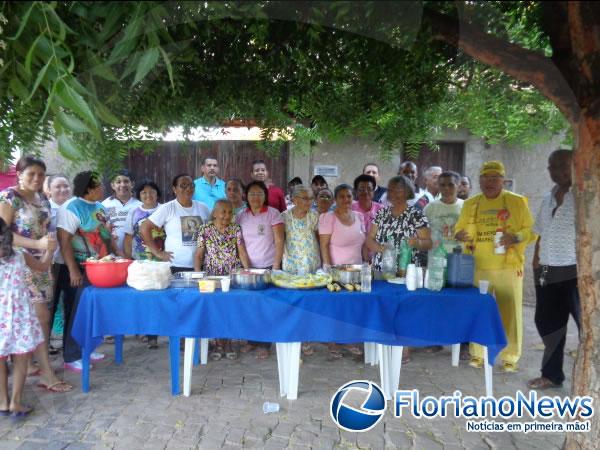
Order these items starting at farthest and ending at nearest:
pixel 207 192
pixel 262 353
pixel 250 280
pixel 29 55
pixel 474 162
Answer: pixel 474 162
pixel 207 192
pixel 262 353
pixel 250 280
pixel 29 55

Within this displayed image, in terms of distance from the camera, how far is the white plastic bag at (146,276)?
3701mm

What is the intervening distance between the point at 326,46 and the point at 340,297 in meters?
2.05

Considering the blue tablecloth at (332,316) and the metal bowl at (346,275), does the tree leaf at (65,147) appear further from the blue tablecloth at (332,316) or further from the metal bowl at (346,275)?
the metal bowl at (346,275)

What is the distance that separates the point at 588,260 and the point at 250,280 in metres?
2.40

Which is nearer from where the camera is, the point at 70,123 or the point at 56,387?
the point at 70,123

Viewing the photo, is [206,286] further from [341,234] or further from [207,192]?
[207,192]

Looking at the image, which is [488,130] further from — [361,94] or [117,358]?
[117,358]

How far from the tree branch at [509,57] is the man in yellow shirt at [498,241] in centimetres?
218

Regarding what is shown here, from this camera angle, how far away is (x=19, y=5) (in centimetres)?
116

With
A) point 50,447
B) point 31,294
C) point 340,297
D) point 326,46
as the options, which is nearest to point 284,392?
point 340,297

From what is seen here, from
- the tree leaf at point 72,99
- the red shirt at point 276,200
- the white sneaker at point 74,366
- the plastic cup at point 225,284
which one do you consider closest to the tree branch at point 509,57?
the tree leaf at point 72,99

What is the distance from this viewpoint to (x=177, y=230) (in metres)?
4.65

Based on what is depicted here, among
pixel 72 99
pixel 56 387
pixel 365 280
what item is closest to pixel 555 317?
pixel 365 280

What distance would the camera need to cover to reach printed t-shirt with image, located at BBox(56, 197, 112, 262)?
4223 millimetres
